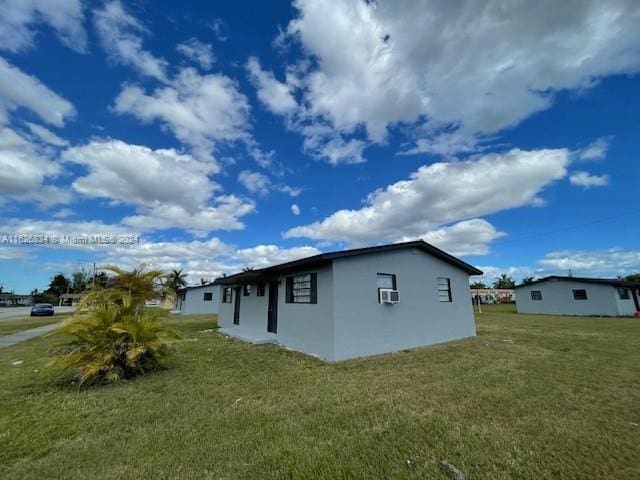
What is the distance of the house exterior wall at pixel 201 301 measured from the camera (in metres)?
30.5

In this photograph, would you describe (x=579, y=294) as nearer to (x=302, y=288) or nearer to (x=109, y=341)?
(x=302, y=288)

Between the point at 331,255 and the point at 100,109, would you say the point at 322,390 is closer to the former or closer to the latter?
the point at 331,255

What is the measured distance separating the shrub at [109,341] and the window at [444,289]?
29.0 feet

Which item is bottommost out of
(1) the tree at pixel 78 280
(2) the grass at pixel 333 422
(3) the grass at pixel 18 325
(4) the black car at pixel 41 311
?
(2) the grass at pixel 333 422

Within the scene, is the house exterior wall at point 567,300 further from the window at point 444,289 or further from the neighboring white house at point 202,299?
the neighboring white house at point 202,299

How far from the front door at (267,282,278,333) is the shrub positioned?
4.99 meters

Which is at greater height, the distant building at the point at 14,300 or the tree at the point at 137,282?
the distant building at the point at 14,300

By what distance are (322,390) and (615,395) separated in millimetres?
4888

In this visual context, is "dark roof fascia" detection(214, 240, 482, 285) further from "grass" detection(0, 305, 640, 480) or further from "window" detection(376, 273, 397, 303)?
"grass" detection(0, 305, 640, 480)

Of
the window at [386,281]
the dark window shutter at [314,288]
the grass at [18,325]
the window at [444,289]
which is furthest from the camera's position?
the grass at [18,325]

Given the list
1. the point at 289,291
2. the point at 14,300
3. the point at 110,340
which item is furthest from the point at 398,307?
the point at 14,300

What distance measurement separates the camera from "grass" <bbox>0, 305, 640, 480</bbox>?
2.93 meters

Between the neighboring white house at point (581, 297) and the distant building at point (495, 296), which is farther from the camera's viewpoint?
the distant building at point (495, 296)

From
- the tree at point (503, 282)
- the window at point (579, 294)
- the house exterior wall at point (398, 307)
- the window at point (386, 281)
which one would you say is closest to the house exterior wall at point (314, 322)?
the house exterior wall at point (398, 307)
